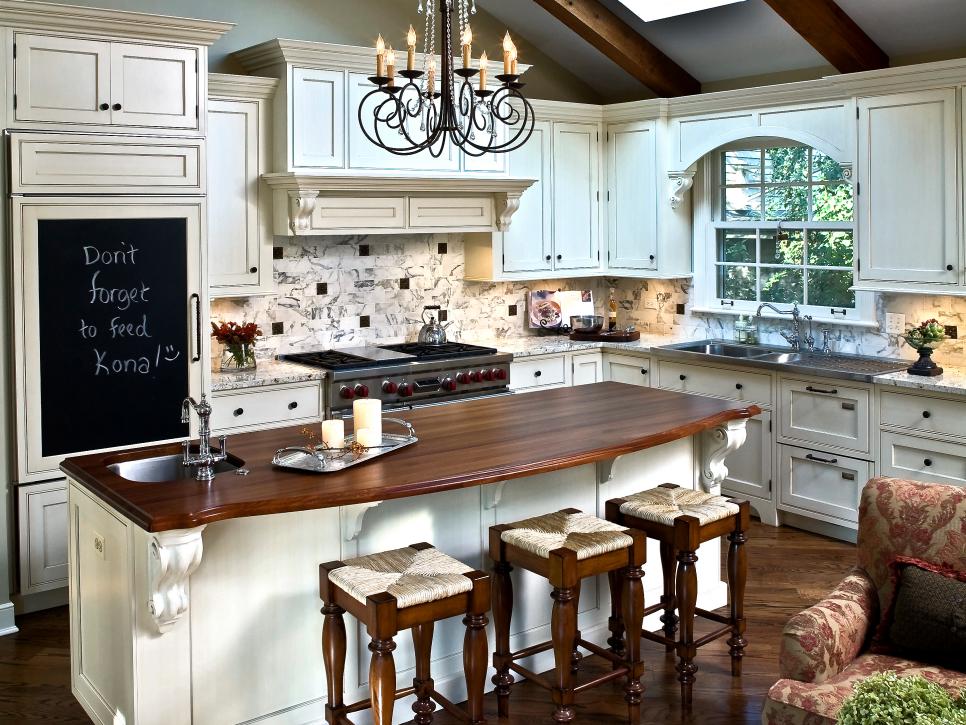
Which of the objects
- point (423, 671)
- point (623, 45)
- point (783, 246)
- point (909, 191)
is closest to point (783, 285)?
point (783, 246)

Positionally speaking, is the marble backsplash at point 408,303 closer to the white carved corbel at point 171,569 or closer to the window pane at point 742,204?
the window pane at point 742,204

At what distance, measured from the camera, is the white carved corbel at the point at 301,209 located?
5.41m

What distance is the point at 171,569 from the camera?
2912mm

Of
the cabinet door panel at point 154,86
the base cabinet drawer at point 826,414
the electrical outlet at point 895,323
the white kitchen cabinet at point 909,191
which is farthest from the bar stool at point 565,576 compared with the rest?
the electrical outlet at point 895,323

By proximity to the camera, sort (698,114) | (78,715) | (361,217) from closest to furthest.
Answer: (78,715) < (361,217) < (698,114)

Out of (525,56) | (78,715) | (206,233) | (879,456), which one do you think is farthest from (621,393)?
(525,56)

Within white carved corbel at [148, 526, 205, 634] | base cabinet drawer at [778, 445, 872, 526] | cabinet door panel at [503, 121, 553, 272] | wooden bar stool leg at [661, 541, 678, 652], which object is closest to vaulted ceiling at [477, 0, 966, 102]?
cabinet door panel at [503, 121, 553, 272]

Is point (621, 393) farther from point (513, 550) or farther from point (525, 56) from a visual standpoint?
point (525, 56)

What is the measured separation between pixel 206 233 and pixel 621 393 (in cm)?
210

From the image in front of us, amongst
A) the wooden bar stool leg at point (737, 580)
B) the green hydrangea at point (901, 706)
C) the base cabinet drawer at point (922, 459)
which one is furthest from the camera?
the base cabinet drawer at point (922, 459)

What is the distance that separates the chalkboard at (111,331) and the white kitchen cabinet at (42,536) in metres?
0.19

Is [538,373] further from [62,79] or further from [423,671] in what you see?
[423,671]

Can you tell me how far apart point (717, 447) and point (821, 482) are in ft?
5.24

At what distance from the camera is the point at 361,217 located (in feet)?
18.9
